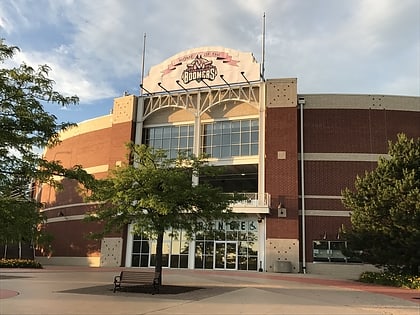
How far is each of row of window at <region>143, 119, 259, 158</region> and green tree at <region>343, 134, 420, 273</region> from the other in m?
12.2

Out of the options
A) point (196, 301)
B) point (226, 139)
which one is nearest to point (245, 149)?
point (226, 139)

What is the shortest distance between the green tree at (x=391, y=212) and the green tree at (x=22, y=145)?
17.8m

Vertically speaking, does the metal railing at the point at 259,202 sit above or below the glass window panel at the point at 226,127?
below

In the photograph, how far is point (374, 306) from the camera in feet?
44.0

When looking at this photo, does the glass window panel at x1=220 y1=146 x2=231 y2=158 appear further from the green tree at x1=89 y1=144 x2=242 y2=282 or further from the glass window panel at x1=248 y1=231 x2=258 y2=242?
the green tree at x1=89 y1=144 x2=242 y2=282

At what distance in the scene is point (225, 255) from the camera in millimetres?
33781

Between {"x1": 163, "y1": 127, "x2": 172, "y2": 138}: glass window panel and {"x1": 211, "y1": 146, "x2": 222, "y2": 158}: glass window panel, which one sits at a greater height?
{"x1": 163, "y1": 127, "x2": 172, "y2": 138}: glass window panel

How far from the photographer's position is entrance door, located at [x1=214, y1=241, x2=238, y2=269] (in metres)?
33.5

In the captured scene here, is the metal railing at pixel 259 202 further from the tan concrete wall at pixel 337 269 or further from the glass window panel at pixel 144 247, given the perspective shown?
the glass window panel at pixel 144 247

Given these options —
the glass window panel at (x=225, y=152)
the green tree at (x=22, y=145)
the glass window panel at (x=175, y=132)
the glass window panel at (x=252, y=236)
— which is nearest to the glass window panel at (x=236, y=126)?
the glass window panel at (x=225, y=152)

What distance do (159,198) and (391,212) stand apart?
1193 centimetres

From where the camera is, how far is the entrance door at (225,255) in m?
33.5

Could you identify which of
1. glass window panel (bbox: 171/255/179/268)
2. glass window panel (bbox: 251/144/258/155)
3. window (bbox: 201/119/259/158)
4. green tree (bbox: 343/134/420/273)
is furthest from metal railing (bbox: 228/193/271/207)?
green tree (bbox: 343/134/420/273)

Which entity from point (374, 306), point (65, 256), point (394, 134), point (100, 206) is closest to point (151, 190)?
point (100, 206)
